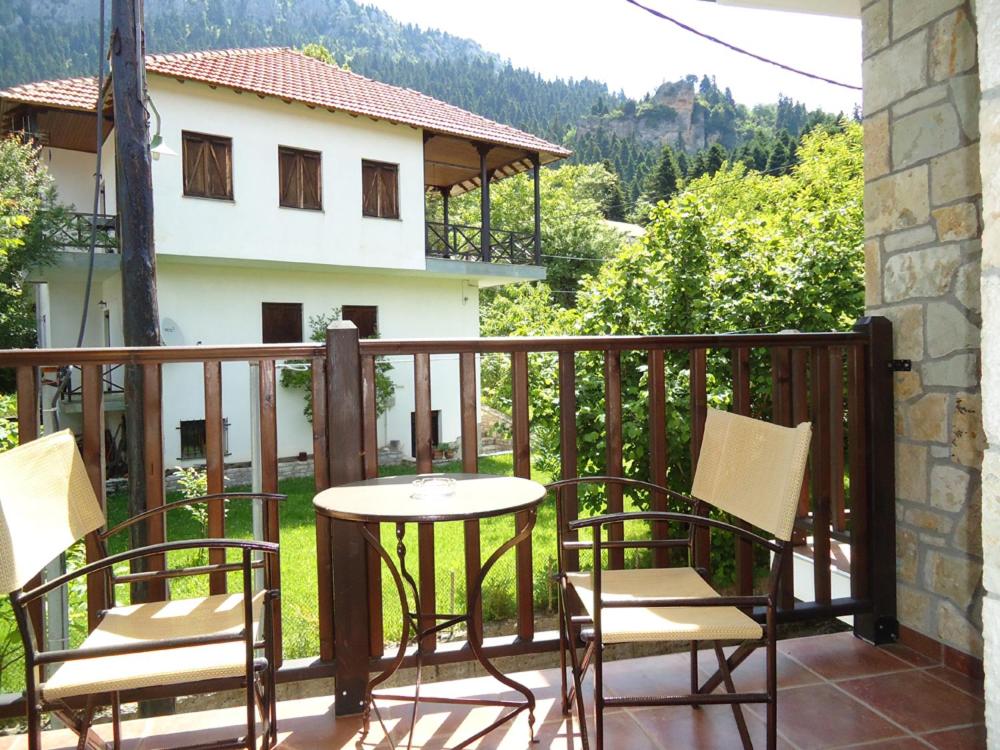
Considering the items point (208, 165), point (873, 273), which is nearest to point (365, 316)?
point (208, 165)

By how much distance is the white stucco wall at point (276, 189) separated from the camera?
1069 cm

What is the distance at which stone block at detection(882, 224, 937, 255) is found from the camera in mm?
2461

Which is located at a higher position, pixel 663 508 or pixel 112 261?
pixel 112 261

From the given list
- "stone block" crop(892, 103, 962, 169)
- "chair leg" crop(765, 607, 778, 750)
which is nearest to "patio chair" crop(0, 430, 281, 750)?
"chair leg" crop(765, 607, 778, 750)

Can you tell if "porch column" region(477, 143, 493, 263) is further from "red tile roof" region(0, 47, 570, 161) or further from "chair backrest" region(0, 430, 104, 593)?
"chair backrest" region(0, 430, 104, 593)

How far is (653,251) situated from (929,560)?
11.9 feet

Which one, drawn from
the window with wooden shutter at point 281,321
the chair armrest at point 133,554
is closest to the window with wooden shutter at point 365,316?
the window with wooden shutter at point 281,321

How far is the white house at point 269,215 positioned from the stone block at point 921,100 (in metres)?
10.1

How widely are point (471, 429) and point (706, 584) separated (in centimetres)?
82

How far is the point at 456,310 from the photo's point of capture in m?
14.0

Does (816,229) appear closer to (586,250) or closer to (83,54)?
(586,250)

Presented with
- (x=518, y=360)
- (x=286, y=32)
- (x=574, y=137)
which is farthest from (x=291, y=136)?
(x=286, y=32)

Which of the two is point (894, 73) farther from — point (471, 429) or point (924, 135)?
point (471, 429)

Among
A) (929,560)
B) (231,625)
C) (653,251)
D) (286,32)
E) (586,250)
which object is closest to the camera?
(231,625)
